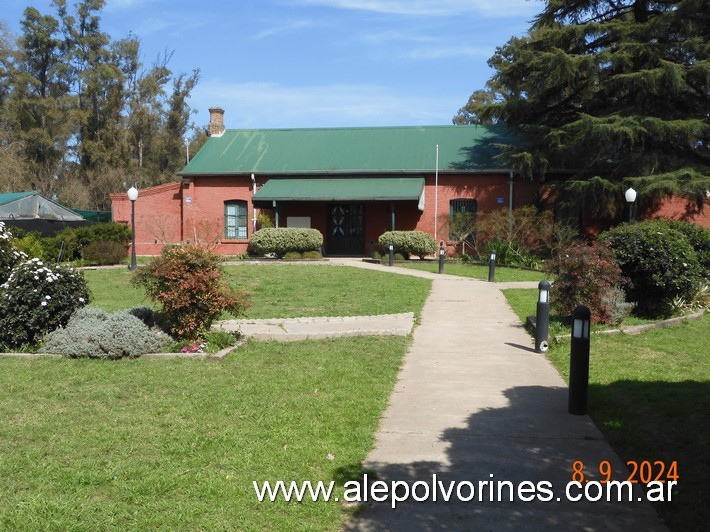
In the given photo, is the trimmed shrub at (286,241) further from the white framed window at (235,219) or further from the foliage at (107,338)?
the foliage at (107,338)

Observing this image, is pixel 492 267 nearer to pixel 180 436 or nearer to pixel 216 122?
pixel 180 436

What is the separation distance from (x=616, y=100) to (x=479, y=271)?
8.80 m

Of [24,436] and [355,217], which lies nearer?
[24,436]

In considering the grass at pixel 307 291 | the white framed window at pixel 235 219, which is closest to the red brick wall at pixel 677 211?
the grass at pixel 307 291

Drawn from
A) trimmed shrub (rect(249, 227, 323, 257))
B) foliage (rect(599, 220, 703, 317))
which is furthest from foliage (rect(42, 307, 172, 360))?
trimmed shrub (rect(249, 227, 323, 257))

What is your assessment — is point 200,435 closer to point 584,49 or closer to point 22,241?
point 22,241

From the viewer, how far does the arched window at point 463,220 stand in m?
28.1

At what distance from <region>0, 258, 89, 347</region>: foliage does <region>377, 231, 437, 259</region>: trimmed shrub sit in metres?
17.4

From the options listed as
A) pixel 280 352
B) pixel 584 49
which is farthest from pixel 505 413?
pixel 584 49

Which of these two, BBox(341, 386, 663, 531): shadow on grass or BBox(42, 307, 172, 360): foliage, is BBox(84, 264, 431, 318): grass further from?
BBox(341, 386, 663, 531): shadow on grass

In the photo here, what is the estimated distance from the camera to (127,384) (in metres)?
7.32

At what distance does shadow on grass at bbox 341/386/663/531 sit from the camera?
157 inches

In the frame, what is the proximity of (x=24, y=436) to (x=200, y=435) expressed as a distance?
139 centimetres
